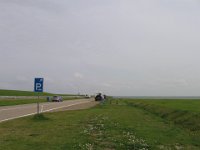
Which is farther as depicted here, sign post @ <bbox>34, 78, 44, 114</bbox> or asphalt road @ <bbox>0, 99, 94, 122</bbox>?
asphalt road @ <bbox>0, 99, 94, 122</bbox>

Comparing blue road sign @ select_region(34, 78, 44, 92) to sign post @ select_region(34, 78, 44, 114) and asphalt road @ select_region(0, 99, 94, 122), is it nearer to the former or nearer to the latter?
sign post @ select_region(34, 78, 44, 114)

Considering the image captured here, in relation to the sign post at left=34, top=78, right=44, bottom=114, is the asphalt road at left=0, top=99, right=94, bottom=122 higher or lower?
lower

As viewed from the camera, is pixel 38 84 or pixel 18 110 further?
pixel 18 110

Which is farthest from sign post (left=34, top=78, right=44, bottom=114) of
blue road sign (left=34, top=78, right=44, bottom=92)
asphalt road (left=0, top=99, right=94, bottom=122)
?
asphalt road (left=0, top=99, right=94, bottom=122)

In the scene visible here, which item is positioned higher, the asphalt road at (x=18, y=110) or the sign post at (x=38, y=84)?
the sign post at (x=38, y=84)

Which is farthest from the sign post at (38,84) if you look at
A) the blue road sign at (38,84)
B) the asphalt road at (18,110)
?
the asphalt road at (18,110)

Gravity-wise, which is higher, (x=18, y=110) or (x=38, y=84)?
(x=38, y=84)

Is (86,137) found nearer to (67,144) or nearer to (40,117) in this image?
(67,144)

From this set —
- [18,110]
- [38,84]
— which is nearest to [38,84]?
[38,84]

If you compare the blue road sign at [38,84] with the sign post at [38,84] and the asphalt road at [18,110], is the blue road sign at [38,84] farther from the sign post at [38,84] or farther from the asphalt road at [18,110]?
the asphalt road at [18,110]

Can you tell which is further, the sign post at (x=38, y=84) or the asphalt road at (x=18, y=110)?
the asphalt road at (x=18, y=110)

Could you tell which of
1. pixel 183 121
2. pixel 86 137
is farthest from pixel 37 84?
pixel 86 137

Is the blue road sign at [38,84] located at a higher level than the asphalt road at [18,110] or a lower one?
higher

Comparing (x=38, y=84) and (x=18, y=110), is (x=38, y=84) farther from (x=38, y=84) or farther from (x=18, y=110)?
(x=18, y=110)
